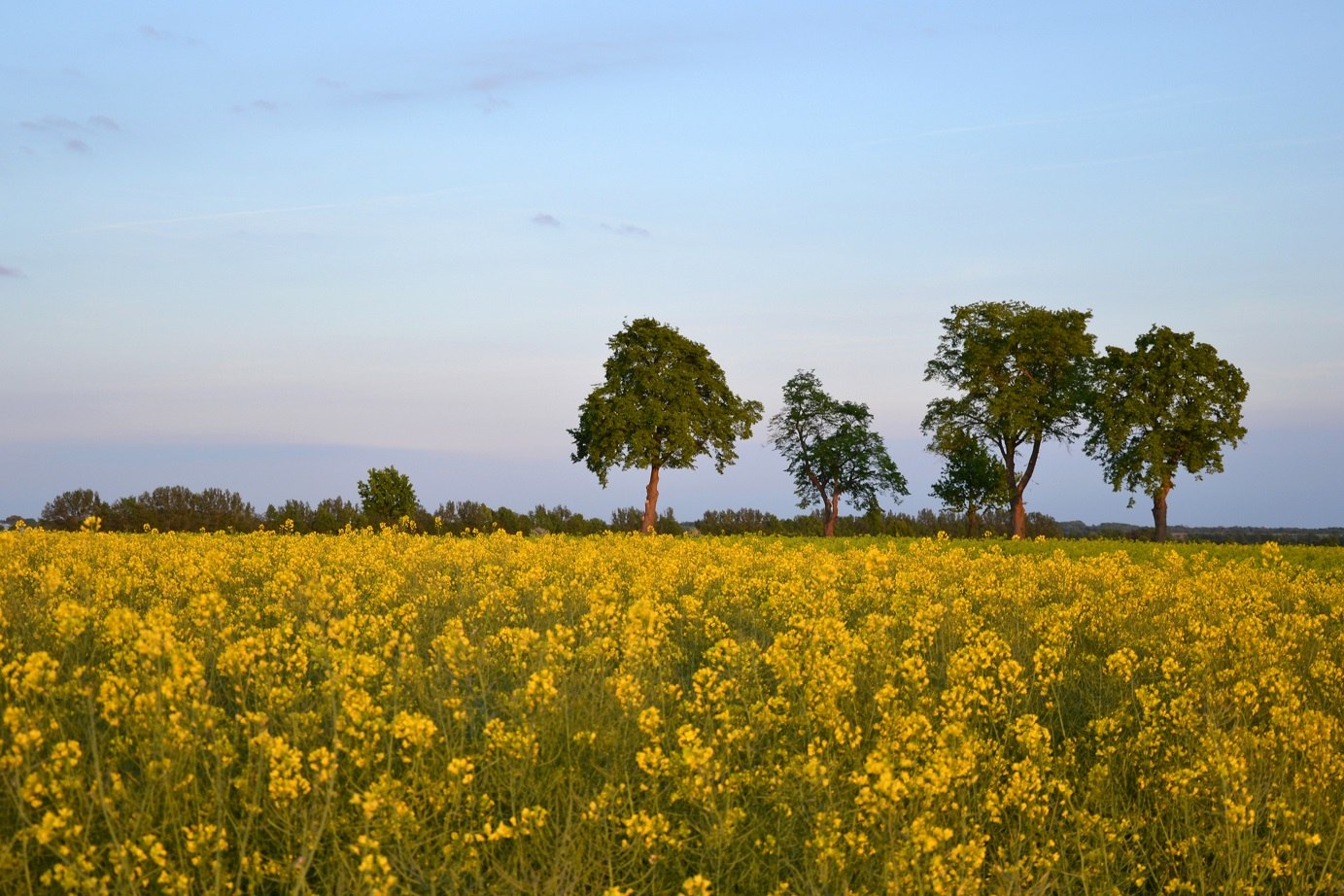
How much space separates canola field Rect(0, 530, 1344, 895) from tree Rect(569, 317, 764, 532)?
41.6 meters

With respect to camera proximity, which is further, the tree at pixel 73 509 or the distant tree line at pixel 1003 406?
the distant tree line at pixel 1003 406

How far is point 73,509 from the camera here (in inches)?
1357

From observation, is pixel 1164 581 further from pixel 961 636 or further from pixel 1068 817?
pixel 1068 817

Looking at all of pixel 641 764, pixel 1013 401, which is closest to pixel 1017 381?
pixel 1013 401

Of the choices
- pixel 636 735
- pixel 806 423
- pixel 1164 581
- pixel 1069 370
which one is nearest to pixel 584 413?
pixel 806 423

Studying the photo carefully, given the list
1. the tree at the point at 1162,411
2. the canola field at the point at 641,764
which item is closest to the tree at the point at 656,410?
the tree at the point at 1162,411

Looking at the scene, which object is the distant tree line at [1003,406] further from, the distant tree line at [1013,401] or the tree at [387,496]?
the tree at [387,496]

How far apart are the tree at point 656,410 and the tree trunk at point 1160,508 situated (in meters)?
21.3

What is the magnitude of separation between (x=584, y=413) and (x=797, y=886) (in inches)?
2001

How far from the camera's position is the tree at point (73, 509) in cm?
3364

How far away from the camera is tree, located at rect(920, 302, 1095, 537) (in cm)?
5278

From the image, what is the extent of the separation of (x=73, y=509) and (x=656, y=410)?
27.0 m

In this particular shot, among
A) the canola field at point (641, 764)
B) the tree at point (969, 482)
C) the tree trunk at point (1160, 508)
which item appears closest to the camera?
the canola field at point (641, 764)

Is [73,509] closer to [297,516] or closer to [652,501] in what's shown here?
[297,516]
